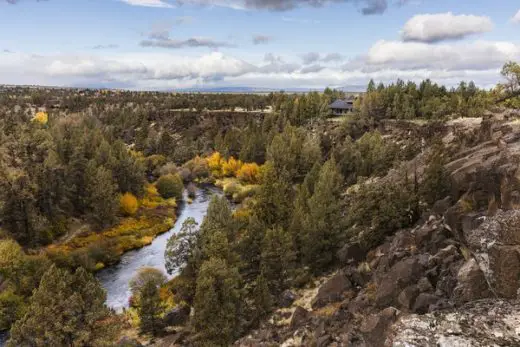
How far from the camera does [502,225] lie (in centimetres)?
1719

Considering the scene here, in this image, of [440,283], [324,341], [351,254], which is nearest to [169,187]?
[351,254]

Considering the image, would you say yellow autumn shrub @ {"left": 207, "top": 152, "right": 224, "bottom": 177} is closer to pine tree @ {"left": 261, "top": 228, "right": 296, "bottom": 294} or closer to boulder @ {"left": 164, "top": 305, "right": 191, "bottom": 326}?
boulder @ {"left": 164, "top": 305, "right": 191, "bottom": 326}

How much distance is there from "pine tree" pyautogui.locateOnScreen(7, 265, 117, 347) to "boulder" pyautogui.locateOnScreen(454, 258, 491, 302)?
33.9m

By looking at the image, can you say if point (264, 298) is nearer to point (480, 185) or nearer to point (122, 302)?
point (122, 302)

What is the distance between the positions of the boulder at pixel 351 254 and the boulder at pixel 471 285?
32.7 metres

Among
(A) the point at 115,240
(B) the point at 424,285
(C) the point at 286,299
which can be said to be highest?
(B) the point at 424,285

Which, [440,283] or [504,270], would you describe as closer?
[504,270]

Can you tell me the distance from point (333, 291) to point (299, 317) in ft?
19.9

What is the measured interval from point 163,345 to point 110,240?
134ft

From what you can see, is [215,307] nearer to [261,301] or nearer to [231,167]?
[261,301]

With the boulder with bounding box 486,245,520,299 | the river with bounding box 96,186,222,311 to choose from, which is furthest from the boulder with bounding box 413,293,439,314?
the river with bounding box 96,186,222,311

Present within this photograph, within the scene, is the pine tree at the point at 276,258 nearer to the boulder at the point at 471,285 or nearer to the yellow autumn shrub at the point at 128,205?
the boulder at the point at 471,285

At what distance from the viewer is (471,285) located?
2244 cm

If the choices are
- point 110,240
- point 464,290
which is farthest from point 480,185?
point 110,240
